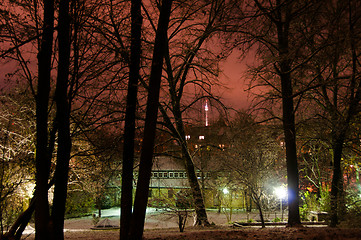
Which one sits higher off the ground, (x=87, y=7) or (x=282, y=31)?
(x=282, y=31)

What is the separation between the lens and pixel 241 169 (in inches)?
571

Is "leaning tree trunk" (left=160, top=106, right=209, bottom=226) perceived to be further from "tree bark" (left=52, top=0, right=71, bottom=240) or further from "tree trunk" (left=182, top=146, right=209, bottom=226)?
"tree bark" (left=52, top=0, right=71, bottom=240)

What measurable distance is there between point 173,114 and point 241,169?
503 cm

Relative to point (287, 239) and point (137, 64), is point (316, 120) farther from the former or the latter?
point (137, 64)

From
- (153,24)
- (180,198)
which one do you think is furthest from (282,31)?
(180,198)

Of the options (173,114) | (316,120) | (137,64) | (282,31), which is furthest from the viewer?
(173,114)

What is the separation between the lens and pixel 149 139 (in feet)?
20.2

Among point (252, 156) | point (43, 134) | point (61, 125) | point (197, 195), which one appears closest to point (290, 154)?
point (197, 195)

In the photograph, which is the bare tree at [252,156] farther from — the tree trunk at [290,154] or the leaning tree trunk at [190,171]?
the leaning tree trunk at [190,171]

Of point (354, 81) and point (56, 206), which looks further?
point (354, 81)

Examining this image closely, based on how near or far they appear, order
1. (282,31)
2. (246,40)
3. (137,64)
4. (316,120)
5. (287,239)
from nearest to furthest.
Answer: (287,239)
(137,64)
(246,40)
(282,31)
(316,120)

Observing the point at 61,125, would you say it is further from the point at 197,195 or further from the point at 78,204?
the point at 78,204

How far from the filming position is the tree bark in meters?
6.24

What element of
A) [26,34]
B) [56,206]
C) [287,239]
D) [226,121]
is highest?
[26,34]
